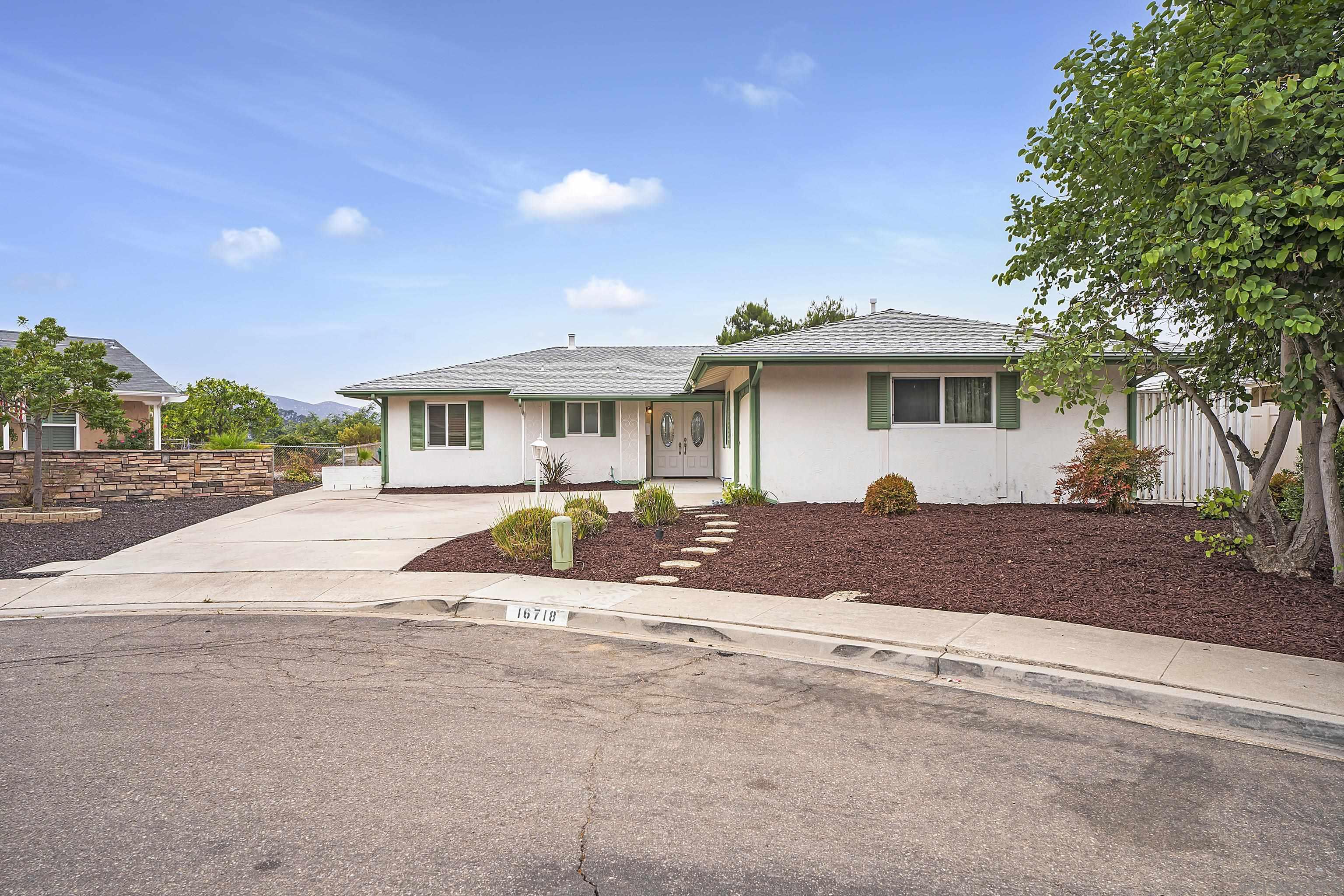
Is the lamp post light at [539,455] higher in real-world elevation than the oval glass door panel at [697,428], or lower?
lower

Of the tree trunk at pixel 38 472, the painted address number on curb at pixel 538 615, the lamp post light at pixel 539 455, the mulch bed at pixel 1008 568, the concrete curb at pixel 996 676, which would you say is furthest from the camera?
the lamp post light at pixel 539 455

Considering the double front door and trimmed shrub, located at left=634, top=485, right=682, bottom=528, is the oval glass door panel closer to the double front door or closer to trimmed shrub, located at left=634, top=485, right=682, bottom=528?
the double front door

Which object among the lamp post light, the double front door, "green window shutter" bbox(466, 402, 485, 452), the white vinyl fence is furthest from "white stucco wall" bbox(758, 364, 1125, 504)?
"green window shutter" bbox(466, 402, 485, 452)

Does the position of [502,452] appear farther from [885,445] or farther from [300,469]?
[885,445]

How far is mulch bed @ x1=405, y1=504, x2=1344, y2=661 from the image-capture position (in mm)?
6174

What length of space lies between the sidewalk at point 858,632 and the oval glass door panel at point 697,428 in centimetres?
1502

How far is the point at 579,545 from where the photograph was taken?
10.0 m

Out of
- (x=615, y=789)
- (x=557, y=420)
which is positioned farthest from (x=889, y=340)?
(x=615, y=789)

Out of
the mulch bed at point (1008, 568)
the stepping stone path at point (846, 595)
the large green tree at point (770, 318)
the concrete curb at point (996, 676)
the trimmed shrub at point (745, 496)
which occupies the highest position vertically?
the large green tree at point (770, 318)

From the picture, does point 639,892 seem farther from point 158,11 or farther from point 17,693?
point 158,11

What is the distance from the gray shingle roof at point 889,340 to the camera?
1398cm

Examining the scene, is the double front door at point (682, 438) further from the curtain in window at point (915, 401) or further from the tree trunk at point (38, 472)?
the tree trunk at point (38, 472)

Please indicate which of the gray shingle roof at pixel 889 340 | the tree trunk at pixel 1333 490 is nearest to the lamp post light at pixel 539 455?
the gray shingle roof at pixel 889 340

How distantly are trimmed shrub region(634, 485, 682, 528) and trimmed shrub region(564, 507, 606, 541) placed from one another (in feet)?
2.62
